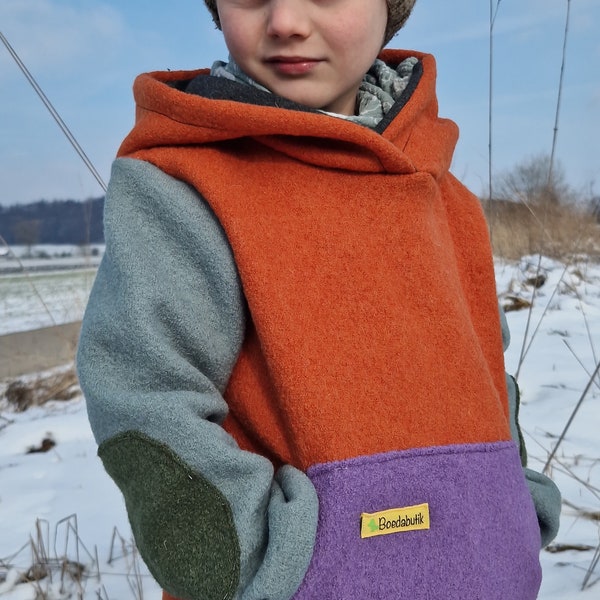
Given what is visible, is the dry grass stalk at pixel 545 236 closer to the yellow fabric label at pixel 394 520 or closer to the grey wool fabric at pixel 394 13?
the grey wool fabric at pixel 394 13

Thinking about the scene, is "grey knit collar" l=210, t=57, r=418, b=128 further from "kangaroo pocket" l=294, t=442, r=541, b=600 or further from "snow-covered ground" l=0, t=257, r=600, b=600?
"snow-covered ground" l=0, t=257, r=600, b=600

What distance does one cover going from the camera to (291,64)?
998mm

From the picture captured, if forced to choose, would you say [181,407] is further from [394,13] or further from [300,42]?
[394,13]

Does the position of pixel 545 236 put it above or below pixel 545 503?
above

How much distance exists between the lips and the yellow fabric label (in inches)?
23.1

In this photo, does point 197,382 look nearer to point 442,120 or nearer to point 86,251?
point 442,120

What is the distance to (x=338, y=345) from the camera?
903 mm

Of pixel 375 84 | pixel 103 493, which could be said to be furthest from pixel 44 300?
pixel 375 84

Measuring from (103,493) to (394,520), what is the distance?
155cm

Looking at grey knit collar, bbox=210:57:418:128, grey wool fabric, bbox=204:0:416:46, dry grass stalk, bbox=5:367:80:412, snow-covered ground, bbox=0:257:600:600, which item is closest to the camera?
grey knit collar, bbox=210:57:418:128

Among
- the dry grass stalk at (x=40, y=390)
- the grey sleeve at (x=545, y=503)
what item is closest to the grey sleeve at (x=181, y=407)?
the grey sleeve at (x=545, y=503)

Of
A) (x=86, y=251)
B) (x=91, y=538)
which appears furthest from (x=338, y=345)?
(x=86, y=251)

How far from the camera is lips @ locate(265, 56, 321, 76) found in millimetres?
996

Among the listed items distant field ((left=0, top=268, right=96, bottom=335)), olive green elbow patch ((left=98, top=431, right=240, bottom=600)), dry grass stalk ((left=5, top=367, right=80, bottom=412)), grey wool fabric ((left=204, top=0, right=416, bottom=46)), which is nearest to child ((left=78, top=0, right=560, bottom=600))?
olive green elbow patch ((left=98, top=431, right=240, bottom=600))
